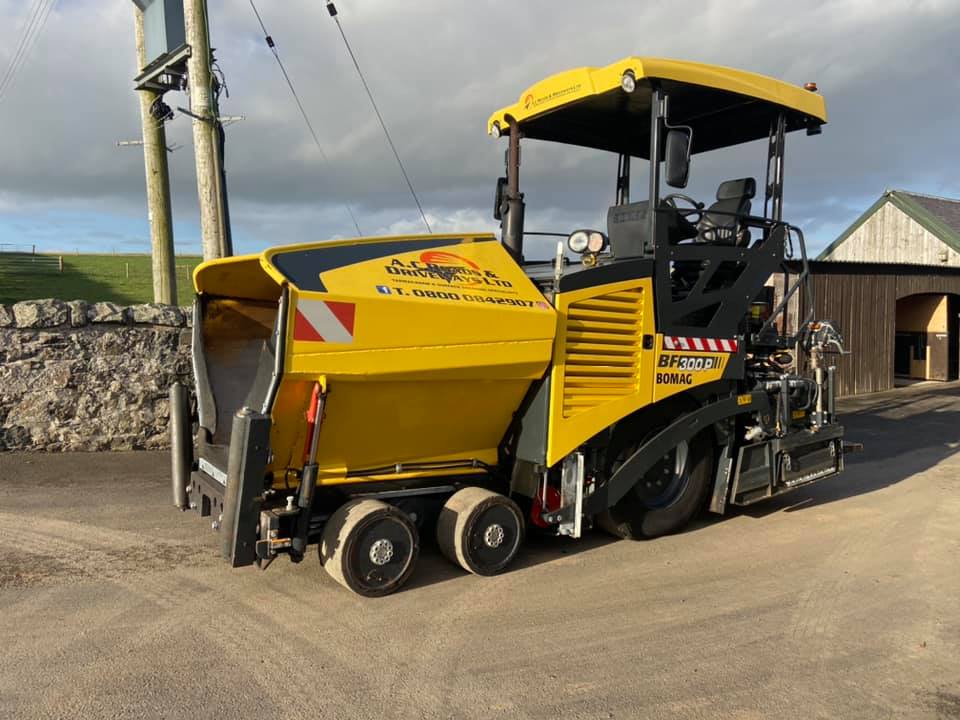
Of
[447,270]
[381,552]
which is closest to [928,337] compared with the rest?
[447,270]

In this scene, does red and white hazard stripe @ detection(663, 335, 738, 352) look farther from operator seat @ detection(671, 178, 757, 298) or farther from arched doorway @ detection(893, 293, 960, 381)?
arched doorway @ detection(893, 293, 960, 381)

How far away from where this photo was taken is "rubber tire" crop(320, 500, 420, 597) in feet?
13.5

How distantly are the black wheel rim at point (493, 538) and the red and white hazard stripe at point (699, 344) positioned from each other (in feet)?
5.20

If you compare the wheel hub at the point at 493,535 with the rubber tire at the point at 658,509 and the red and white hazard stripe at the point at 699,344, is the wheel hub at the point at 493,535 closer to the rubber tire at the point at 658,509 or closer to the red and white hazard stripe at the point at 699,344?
the rubber tire at the point at 658,509

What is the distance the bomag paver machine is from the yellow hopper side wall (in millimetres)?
13

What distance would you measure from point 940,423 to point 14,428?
40.3 feet

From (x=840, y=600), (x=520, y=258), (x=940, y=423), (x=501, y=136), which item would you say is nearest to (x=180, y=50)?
(x=501, y=136)

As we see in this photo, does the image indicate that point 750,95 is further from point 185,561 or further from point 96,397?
point 96,397

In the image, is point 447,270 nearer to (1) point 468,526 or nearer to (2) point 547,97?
(1) point 468,526

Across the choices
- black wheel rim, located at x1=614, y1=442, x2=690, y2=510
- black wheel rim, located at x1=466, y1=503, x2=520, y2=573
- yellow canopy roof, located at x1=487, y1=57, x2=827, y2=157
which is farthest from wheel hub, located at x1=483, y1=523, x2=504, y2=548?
yellow canopy roof, located at x1=487, y1=57, x2=827, y2=157

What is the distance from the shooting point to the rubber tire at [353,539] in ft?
13.5

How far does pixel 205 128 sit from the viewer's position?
8250 mm

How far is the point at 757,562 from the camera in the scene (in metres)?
5.05

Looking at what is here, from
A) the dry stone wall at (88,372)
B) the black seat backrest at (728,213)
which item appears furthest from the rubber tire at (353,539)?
the dry stone wall at (88,372)
